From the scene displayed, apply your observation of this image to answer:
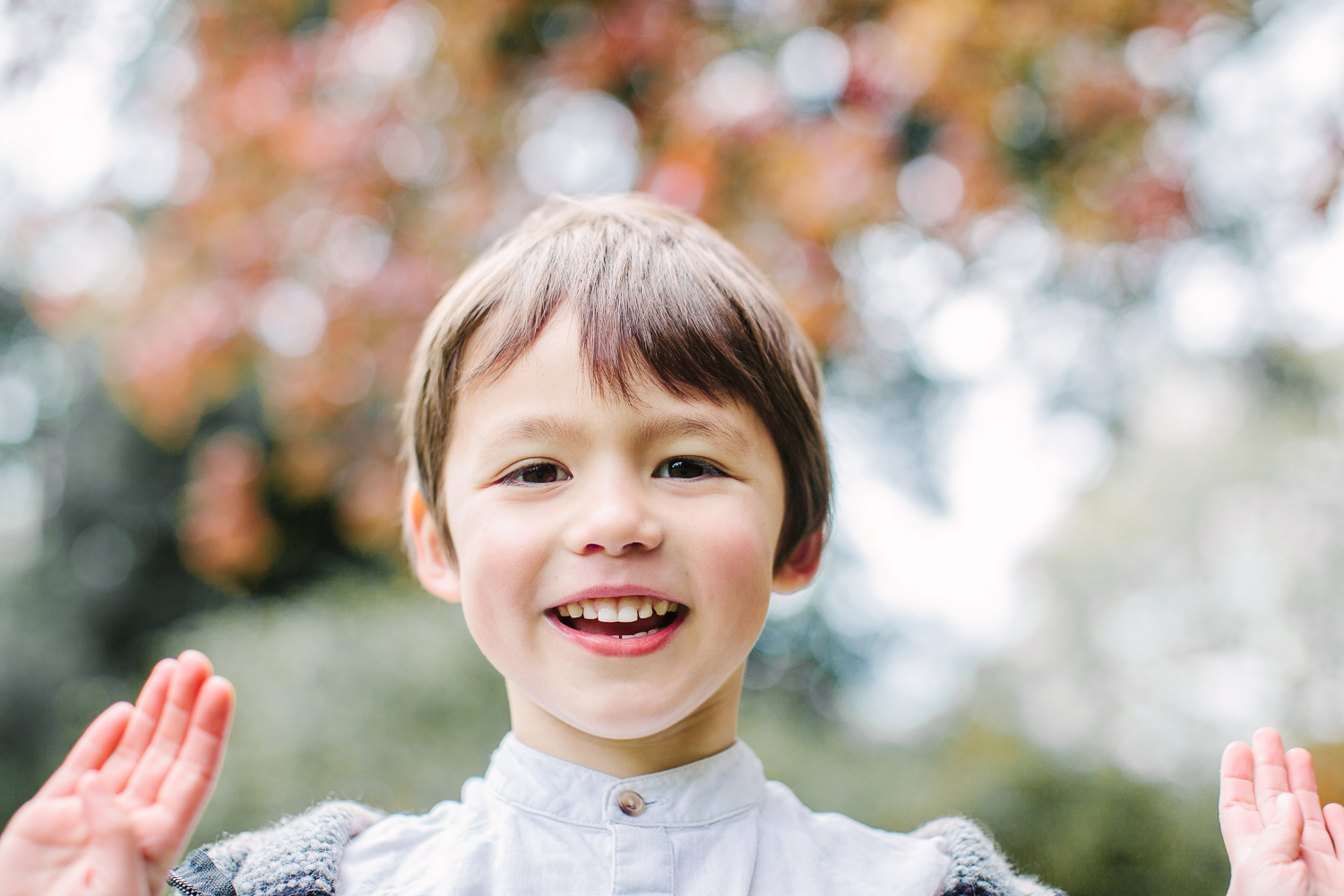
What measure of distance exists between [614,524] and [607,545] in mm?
34

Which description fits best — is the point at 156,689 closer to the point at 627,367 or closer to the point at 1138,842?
the point at 627,367

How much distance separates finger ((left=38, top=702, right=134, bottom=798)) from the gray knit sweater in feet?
0.56

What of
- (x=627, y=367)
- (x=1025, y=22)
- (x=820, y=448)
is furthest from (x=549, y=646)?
(x=1025, y=22)

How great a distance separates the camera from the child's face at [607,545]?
1201 mm

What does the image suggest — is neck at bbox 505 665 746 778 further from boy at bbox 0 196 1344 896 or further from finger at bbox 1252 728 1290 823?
finger at bbox 1252 728 1290 823

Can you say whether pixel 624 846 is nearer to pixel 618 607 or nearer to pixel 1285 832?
pixel 618 607

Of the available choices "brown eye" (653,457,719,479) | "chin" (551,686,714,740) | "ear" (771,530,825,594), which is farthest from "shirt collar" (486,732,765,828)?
"brown eye" (653,457,719,479)

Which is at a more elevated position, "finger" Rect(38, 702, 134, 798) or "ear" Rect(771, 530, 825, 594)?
"ear" Rect(771, 530, 825, 594)

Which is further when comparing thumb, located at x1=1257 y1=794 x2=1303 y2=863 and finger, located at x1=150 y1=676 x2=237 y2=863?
thumb, located at x1=1257 y1=794 x2=1303 y2=863

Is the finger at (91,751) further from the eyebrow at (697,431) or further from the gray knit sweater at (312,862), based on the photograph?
the eyebrow at (697,431)

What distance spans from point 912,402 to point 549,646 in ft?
15.8

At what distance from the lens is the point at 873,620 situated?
6.63 metres

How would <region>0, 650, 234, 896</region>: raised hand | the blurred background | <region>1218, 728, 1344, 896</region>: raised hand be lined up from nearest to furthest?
<region>0, 650, 234, 896</region>: raised hand
<region>1218, 728, 1344, 896</region>: raised hand
the blurred background

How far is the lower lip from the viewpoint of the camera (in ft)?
3.95
